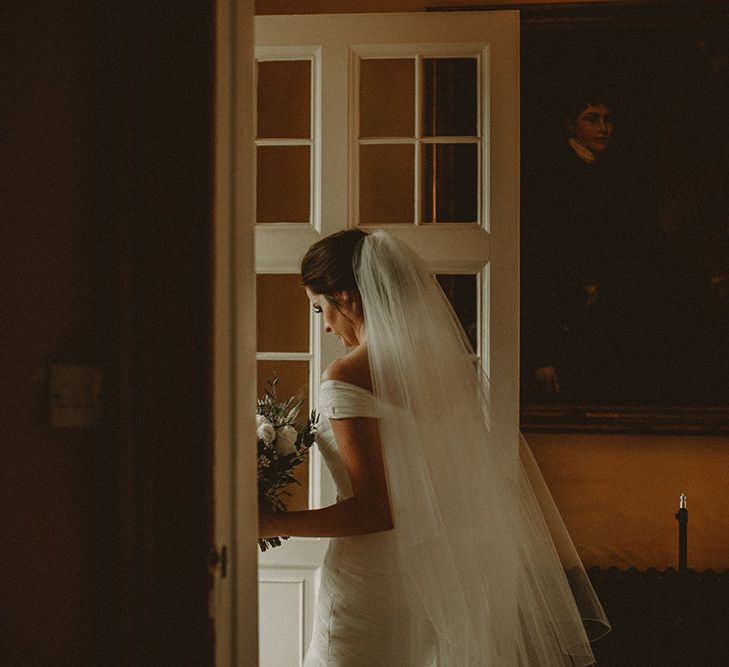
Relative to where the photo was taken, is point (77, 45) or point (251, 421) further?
point (251, 421)

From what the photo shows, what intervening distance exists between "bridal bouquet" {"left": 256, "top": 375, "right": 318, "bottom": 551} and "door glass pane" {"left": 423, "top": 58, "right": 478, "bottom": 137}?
4.07ft

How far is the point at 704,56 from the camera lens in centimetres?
248

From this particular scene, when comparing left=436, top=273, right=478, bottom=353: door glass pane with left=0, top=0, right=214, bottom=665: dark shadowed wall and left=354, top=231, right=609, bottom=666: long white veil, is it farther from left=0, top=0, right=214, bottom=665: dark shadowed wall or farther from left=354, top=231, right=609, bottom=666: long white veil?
left=0, top=0, right=214, bottom=665: dark shadowed wall

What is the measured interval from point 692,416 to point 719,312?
16.0 inches

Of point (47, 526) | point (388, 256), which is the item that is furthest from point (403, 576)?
point (47, 526)

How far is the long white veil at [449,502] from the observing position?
5.49 feet

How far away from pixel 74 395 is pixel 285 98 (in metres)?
1.60

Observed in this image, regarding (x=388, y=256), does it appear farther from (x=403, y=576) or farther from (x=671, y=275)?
(x=671, y=275)

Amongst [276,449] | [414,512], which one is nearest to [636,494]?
[414,512]

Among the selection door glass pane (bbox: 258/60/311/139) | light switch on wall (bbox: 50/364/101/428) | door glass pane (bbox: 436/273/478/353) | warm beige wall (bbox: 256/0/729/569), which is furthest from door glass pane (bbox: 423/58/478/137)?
light switch on wall (bbox: 50/364/101/428)

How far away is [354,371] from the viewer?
1.73 metres

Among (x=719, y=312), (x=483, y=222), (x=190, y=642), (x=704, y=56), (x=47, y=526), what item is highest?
(x=704, y=56)

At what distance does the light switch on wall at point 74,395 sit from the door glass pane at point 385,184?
1.47m

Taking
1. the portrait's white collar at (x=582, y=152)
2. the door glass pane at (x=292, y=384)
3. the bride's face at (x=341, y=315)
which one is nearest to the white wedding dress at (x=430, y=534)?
the bride's face at (x=341, y=315)
